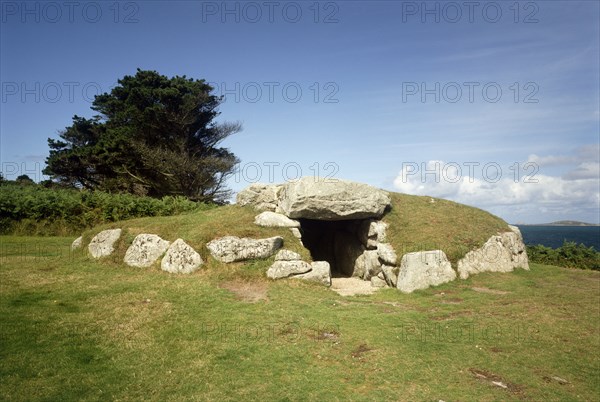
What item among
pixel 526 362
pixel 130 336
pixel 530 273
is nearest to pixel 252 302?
pixel 130 336

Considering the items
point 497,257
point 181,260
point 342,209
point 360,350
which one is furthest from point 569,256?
point 181,260

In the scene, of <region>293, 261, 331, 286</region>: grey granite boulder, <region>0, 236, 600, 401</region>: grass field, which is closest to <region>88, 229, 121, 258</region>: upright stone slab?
<region>0, 236, 600, 401</region>: grass field

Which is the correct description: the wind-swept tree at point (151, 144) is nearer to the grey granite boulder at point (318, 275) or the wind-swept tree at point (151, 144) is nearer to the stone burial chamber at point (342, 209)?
the stone burial chamber at point (342, 209)

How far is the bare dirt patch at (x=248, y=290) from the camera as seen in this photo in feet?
44.3

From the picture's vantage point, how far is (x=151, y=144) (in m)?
36.9

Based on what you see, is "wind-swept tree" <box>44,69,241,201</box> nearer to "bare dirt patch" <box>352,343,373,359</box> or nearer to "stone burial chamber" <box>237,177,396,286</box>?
"stone burial chamber" <box>237,177,396,286</box>

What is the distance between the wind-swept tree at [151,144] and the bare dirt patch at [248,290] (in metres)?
22.6

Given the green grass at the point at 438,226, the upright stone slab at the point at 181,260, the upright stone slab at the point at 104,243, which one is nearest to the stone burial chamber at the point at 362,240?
the green grass at the point at 438,226

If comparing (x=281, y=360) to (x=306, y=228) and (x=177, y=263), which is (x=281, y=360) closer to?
(x=177, y=263)

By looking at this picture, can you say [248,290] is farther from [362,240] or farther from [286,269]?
[362,240]

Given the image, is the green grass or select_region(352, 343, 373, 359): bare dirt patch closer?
select_region(352, 343, 373, 359): bare dirt patch

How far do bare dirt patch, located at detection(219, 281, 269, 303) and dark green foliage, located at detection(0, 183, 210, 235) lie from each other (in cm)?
1195

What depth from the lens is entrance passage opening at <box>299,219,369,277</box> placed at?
20.6 meters

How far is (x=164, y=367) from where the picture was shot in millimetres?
8297
